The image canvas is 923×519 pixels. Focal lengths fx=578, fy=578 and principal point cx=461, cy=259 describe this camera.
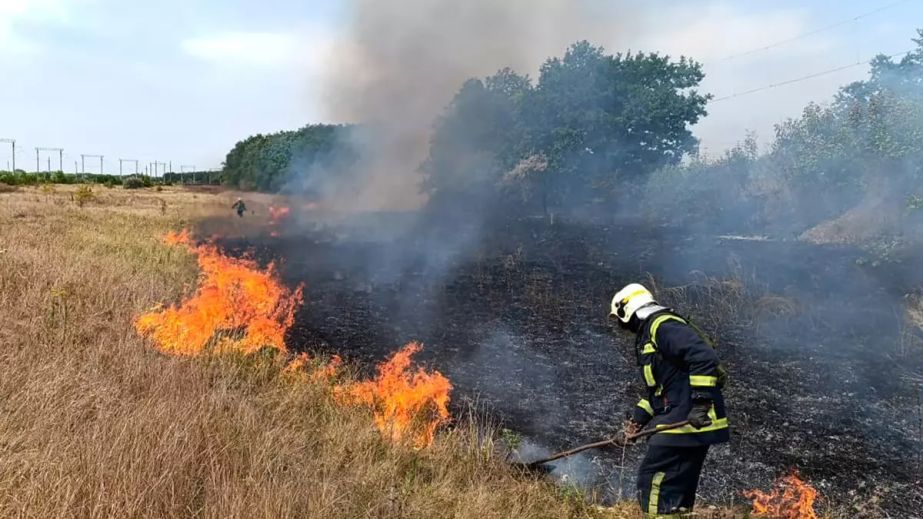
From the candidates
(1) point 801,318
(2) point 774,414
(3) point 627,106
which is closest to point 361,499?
(2) point 774,414

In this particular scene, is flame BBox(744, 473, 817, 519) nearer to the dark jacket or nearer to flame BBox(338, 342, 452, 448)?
the dark jacket

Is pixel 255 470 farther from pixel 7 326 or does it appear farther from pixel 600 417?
pixel 600 417

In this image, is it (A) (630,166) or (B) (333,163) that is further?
(B) (333,163)

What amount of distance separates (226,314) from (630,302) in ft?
23.0

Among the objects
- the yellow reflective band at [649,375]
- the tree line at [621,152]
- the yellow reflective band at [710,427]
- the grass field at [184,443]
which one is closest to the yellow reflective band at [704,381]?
the yellow reflective band at [710,427]

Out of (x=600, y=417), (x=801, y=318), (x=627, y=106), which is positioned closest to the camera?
(x=600, y=417)

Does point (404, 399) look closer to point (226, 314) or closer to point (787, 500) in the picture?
point (226, 314)

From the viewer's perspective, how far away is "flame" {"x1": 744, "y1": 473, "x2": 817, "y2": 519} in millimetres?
5562

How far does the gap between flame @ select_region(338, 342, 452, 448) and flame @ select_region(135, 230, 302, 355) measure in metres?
1.69

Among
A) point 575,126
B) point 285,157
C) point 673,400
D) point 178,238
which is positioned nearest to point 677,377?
point 673,400

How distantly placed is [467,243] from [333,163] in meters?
A: 21.8

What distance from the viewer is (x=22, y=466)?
328 cm

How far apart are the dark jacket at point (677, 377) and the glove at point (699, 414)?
0.05m

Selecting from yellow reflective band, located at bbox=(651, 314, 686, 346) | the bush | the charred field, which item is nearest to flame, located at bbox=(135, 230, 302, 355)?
the charred field
